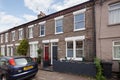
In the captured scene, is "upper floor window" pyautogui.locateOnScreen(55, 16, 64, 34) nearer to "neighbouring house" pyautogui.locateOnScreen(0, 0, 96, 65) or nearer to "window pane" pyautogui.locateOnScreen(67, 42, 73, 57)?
"neighbouring house" pyautogui.locateOnScreen(0, 0, 96, 65)

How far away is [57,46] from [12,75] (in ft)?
24.2

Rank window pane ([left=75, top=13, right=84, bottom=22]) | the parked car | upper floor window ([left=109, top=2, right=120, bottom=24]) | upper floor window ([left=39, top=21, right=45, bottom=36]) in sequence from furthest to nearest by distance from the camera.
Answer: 1. upper floor window ([left=39, top=21, right=45, bottom=36])
2. window pane ([left=75, top=13, right=84, bottom=22])
3. upper floor window ([left=109, top=2, right=120, bottom=24])
4. the parked car

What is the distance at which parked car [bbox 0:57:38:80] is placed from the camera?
27.2 feet

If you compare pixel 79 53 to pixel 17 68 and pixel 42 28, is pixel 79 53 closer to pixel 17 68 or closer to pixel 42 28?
pixel 17 68

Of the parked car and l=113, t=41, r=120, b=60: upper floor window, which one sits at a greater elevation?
l=113, t=41, r=120, b=60: upper floor window

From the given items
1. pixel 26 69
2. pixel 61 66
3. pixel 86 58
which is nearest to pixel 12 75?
pixel 26 69

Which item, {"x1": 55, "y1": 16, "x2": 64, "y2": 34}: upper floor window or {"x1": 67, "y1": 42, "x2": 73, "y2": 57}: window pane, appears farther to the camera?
{"x1": 55, "y1": 16, "x2": 64, "y2": 34}: upper floor window

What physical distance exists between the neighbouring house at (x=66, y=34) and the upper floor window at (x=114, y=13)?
158 cm

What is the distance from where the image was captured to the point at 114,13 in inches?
415

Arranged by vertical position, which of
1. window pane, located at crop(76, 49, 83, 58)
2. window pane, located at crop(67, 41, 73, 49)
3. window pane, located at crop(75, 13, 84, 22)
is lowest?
window pane, located at crop(76, 49, 83, 58)

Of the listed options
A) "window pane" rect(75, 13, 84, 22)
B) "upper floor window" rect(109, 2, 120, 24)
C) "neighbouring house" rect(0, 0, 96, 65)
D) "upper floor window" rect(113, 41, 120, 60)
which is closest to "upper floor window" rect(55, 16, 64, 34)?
"neighbouring house" rect(0, 0, 96, 65)

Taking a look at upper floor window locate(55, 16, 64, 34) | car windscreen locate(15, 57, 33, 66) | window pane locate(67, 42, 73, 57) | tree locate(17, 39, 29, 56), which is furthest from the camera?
tree locate(17, 39, 29, 56)

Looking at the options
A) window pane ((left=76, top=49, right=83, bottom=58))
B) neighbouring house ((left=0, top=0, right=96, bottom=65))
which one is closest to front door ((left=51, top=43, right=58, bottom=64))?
neighbouring house ((left=0, top=0, right=96, bottom=65))

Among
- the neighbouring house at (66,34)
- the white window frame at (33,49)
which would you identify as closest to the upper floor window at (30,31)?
the neighbouring house at (66,34)
